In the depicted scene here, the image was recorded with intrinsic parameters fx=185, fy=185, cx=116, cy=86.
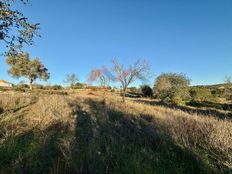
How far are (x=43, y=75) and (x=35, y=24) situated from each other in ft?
190

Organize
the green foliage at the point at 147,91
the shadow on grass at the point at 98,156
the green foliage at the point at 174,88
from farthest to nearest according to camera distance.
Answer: the green foliage at the point at 147,91 → the green foliage at the point at 174,88 → the shadow on grass at the point at 98,156

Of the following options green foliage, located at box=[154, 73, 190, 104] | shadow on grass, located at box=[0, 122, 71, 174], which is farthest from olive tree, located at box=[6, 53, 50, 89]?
shadow on grass, located at box=[0, 122, 71, 174]

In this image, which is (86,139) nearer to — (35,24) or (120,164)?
(120,164)

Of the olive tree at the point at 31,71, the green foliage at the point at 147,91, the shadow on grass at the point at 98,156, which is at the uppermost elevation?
the olive tree at the point at 31,71

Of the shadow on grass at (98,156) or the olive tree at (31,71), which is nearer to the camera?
the shadow on grass at (98,156)

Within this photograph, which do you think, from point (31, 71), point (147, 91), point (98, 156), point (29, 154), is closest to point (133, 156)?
point (98, 156)

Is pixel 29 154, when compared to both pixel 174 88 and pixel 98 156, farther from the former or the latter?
pixel 174 88

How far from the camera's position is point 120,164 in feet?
10.2

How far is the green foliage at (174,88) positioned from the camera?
110ft

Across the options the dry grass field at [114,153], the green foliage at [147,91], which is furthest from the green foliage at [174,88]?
the dry grass field at [114,153]

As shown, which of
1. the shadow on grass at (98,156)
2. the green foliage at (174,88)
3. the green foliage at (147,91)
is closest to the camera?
the shadow on grass at (98,156)

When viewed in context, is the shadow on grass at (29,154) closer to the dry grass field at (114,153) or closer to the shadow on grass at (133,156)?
the dry grass field at (114,153)

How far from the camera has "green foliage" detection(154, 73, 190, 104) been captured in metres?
33.4

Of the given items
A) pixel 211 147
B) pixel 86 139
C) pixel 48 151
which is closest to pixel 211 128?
pixel 211 147
